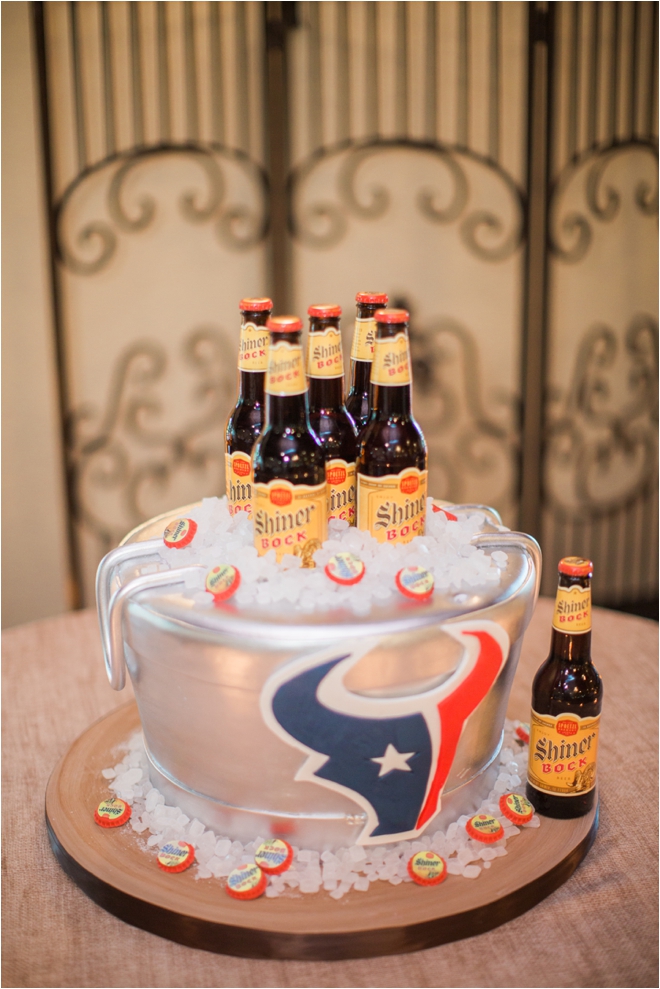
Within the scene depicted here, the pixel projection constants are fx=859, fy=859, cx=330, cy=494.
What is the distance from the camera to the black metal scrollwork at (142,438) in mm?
3270

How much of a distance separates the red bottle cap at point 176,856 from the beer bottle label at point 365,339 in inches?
31.6

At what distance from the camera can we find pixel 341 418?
1383 mm

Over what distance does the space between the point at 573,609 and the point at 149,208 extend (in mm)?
2461

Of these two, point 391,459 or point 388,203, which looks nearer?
point 391,459

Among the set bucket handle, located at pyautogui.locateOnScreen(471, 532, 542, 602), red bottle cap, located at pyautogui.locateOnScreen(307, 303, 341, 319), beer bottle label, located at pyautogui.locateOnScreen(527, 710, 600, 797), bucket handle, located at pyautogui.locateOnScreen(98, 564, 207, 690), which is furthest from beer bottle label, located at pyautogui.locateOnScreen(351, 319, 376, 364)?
beer bottle label, located at pyautogui.locateOnScreen(527, 710, 600, 797)

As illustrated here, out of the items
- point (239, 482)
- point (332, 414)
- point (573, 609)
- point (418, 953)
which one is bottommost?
point (418, 953)

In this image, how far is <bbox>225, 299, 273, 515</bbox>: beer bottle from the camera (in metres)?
1.34

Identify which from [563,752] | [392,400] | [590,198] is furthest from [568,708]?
[590,198]

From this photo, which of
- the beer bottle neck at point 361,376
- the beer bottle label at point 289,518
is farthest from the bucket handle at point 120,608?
the beer bottle neck at point 361,376

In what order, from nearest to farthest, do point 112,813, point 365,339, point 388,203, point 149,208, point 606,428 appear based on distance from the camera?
1. point 112,813
2. point 365,339
3. point 149,208
4. point 388,203
5. point 606,428

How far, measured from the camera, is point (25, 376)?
314cm

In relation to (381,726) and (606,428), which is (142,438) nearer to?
(606,428)

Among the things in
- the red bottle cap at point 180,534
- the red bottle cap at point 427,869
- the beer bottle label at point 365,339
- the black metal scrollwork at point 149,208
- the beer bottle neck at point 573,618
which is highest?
the black metal scrollwork at point 149,208

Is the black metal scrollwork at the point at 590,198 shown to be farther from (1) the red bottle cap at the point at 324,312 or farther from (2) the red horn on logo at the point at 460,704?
(2) the red horn on logo at the point at 460,704
